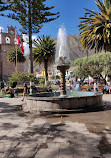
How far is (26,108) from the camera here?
320 inches

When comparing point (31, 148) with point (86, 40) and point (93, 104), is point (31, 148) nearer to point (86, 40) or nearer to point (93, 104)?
point (93, 104)

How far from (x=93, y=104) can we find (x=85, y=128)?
10.8 feet

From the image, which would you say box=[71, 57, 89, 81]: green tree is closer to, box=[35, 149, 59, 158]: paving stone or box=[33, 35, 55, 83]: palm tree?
box=[33, 35, 55, 83]: palm tree

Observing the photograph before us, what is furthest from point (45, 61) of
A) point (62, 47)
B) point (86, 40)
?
point (62, 47)

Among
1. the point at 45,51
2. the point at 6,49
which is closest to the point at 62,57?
the point at 45,51

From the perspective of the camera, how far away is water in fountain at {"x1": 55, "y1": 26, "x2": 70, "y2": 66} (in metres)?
9.54

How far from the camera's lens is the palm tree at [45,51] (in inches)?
1110

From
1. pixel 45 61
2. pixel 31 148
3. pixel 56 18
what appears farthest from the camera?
pixel 45 61

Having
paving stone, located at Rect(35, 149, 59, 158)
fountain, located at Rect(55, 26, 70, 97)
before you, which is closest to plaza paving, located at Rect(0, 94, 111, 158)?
paving stone, located at Rect(35, 149, 59, 158)

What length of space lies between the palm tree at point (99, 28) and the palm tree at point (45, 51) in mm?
9806

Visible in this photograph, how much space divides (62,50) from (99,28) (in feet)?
31.2

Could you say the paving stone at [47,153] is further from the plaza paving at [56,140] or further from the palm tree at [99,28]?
the palm tree at [99,28]

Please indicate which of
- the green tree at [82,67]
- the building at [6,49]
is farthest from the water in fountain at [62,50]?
the building at [6,49]

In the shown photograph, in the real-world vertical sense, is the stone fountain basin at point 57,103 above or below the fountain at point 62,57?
below
